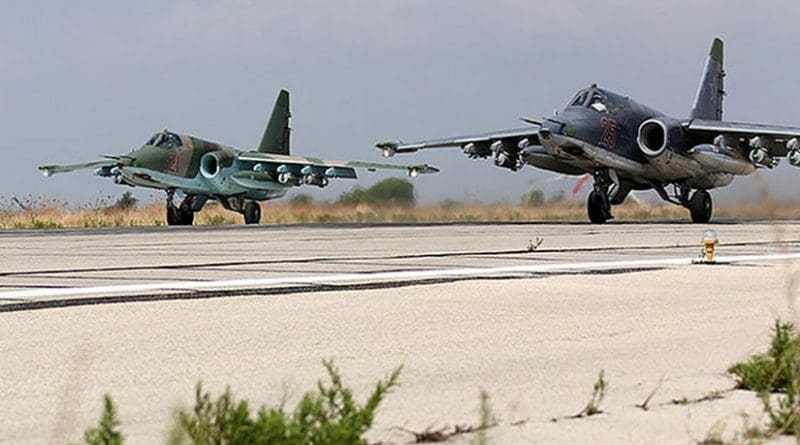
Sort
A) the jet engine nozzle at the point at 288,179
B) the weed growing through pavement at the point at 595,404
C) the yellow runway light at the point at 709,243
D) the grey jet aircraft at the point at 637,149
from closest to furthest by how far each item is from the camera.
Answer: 1. the weed growing through pavement at the point at 595,404
2. the yellow runway light at the point at 709,243
3. the grey jet aircraft at the point at 637,149
4. the jet engine nozzle at the point at 288,179

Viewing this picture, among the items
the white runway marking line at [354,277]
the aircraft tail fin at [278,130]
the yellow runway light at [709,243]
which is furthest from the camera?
the aircraft tail fin at [278,130]

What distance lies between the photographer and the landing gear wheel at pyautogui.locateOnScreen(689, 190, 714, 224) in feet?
105

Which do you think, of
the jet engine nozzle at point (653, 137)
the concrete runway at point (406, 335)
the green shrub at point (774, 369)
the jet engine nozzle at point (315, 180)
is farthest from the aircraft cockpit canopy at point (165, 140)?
the green shrub at point (774, 369)

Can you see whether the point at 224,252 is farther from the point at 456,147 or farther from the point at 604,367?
the point at 456,147

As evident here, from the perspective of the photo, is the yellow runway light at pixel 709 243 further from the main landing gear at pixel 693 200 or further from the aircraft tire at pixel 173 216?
the aircraft tire at pixel 173 216

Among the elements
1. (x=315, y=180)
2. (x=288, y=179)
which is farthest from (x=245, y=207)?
(x=315, y=180)

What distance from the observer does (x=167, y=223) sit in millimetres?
38562

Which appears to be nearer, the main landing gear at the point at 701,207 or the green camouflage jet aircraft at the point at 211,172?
the main landing gear at the point at 701,207

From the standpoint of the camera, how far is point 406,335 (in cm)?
751

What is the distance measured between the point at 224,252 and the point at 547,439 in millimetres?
12853

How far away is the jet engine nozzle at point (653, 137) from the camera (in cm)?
3077

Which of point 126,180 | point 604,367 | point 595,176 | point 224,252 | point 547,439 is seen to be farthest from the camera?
point 126,180

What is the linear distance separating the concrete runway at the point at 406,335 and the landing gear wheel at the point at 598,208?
16.6 m

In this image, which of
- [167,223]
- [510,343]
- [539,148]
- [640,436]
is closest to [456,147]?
[539,148]
